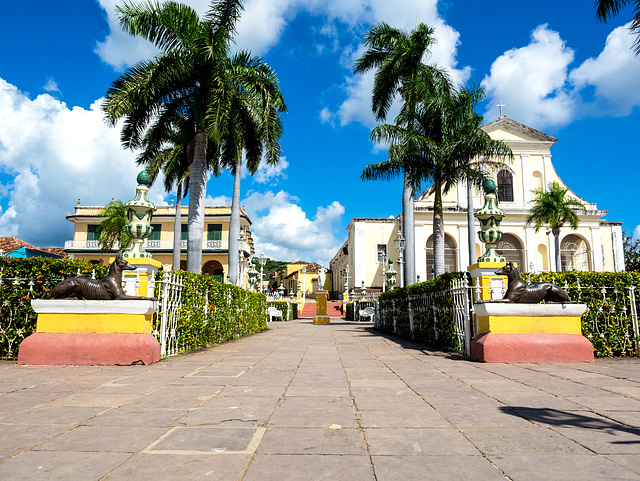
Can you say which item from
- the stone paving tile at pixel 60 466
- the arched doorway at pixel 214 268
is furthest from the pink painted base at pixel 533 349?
the arched doorway at pixel 214 268

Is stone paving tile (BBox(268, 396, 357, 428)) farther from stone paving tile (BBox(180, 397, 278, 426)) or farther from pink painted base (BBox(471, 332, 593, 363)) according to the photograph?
pink painted base (BBox(471, 332, 593, 363))

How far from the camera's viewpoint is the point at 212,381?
4.56m

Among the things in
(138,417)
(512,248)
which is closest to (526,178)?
(512,248)

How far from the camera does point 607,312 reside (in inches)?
272

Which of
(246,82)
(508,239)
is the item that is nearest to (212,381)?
(246,82)

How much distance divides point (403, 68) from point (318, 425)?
659 inches

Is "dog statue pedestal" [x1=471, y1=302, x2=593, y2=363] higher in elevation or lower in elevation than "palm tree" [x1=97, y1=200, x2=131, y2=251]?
lower

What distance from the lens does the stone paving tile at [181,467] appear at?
1999mm

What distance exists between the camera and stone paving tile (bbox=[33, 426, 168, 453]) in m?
2.38

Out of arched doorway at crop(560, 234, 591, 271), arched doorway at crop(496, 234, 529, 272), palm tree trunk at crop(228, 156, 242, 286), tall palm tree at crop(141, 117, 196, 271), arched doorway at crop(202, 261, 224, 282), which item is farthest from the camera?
arched doorway at crop(202, 261, 224, 282)

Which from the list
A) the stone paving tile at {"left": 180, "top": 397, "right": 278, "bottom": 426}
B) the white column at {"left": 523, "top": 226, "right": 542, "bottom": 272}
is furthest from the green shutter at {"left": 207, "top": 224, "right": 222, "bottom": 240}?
the stone paving tile at {"left": 180, "top": 397, "right": 278, "bottom": 426}

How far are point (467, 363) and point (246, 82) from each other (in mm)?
10359

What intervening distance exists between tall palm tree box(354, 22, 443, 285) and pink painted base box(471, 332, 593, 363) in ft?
32.8

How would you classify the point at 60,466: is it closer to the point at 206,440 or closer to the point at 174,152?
the point at 206,440
